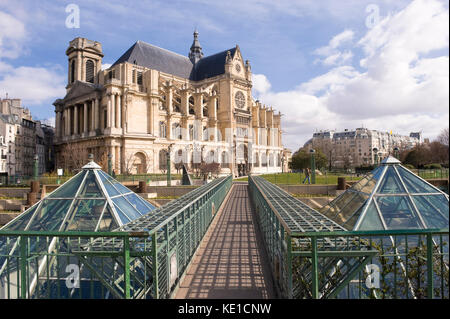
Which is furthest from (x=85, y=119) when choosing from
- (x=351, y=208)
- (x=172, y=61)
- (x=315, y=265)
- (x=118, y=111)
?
(x=315, y=265)

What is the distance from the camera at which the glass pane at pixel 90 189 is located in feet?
24.6

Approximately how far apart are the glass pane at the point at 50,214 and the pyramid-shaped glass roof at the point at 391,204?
6.26 meters

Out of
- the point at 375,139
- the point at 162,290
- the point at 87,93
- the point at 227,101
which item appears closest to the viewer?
the point at 162,290

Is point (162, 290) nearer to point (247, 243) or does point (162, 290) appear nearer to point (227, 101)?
point (247, 243)

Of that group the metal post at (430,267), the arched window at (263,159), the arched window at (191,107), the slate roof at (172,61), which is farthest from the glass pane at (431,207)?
the arched window at (263,159)

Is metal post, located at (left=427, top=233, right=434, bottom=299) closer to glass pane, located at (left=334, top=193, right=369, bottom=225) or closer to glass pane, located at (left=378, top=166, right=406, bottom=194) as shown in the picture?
glass pane, located at (left=334, top=193, right=369, bottom=225)

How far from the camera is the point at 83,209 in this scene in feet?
22.8

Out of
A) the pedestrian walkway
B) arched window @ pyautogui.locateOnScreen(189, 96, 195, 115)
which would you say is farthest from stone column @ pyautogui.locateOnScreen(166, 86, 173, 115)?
the pedestrian walkway

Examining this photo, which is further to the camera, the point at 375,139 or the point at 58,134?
the point at 375,139

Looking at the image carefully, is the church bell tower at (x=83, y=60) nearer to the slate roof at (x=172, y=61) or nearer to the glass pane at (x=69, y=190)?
the slate roof at (x=172, y=61)

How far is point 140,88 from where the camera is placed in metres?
52.5

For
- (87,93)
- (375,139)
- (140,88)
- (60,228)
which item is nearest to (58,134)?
(87,93)

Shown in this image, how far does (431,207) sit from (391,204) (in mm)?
655
